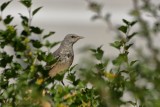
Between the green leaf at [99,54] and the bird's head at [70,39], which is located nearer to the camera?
the green leaf at [99,54]

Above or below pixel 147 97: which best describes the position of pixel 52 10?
below

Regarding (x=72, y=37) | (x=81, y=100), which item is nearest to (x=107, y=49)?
(x=72, y=37)

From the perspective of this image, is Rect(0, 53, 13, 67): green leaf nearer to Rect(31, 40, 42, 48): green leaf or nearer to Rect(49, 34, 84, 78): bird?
Rect(31, 40, 42, 48): green leaf

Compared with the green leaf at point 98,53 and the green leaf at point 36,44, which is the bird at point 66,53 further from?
the green leaf at point 36,44

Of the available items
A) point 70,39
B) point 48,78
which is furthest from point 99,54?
point 70,39

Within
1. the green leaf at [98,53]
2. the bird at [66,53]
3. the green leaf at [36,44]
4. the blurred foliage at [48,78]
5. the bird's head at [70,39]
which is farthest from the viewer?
the bird's head at [70,39]

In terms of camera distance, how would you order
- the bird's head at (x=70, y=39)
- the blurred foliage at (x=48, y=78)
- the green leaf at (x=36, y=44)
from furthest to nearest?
the bird's head at (x=70, y=39)
the green leaf at (x=36, y=44)
the blurred foliage at (x=48, y=78)

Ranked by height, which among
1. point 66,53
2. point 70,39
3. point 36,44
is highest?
point 36,44

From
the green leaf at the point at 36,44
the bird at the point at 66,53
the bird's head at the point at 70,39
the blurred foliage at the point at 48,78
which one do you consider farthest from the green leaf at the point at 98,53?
the bird's head at the point at 70,39

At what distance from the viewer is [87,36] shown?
9.57 meters

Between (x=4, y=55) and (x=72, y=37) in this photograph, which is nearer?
(x=4, y=55)

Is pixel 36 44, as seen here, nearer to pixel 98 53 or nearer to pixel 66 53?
pixel 98 53

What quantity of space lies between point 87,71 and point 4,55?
0.88 metres

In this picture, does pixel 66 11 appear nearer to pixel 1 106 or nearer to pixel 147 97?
pixel 1 106
